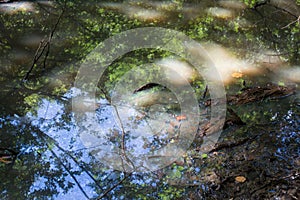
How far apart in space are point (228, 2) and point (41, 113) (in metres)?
2.72

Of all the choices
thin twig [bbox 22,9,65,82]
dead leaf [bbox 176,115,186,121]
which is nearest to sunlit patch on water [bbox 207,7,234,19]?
dead leaf [bbox 176,115,186,121]

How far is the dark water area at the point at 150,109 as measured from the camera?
85.4 inches

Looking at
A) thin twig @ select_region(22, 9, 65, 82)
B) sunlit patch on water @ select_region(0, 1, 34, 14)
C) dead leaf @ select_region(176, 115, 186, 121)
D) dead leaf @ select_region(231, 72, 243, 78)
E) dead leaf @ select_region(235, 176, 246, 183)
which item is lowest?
dead leaf @ select_region(235, 176, 246, 183)

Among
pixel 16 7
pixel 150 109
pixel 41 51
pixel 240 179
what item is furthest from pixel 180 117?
pixel 16 7

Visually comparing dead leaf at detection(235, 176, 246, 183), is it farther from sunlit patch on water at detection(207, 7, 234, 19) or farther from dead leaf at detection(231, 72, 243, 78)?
sunlit patch on water at detection(207, 7, 234, 19)

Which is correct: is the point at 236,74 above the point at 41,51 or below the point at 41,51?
below

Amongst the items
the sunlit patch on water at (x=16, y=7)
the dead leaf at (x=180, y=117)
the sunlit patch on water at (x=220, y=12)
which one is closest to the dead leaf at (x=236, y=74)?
the dead leaf at (x=180, y=117)

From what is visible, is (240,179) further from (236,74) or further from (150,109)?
(236,74)

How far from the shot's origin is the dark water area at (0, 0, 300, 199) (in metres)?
2.17

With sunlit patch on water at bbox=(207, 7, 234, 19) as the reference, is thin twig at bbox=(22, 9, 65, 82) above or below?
below

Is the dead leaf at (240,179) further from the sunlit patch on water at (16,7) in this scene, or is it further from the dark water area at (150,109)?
the sunlit patch on water at (16,7)

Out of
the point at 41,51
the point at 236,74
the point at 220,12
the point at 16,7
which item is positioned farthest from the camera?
the point at 16,7

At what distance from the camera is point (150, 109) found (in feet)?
8.88

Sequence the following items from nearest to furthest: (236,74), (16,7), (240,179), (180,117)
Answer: (240,179) → (180,117) → (236,74) → (16,7)
